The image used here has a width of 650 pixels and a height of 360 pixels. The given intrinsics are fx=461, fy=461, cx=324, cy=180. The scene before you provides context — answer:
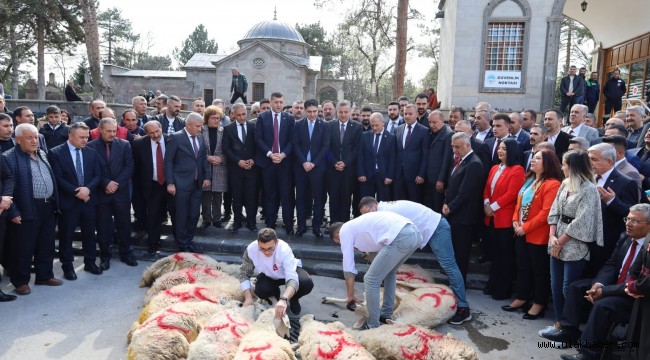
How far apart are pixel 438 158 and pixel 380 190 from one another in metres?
1.13

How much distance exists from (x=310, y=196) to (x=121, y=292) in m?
3.45

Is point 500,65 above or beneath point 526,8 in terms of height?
beneath

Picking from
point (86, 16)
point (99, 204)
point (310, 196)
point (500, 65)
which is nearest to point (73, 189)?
point (99, 204)

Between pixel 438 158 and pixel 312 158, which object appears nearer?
pixel 438 158

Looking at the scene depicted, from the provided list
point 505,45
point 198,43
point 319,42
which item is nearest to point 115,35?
point 198,43

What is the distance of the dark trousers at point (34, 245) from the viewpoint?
6.14 metres

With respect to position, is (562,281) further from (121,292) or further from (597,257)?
(121,292)

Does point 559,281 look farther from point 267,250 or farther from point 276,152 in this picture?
point 276,152

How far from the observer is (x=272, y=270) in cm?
544

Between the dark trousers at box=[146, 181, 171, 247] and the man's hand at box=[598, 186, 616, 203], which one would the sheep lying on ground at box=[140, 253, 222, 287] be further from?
the man's hand at box=[598, 186, 616, 203]

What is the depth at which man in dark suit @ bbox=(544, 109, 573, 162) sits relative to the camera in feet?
21.7

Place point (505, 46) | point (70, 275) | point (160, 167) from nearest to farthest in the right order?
point (70, 275)
point (160, 167)
point (505, 46)

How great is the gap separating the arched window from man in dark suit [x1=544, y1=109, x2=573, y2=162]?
1038 centimetres

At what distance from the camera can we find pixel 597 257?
525cm
